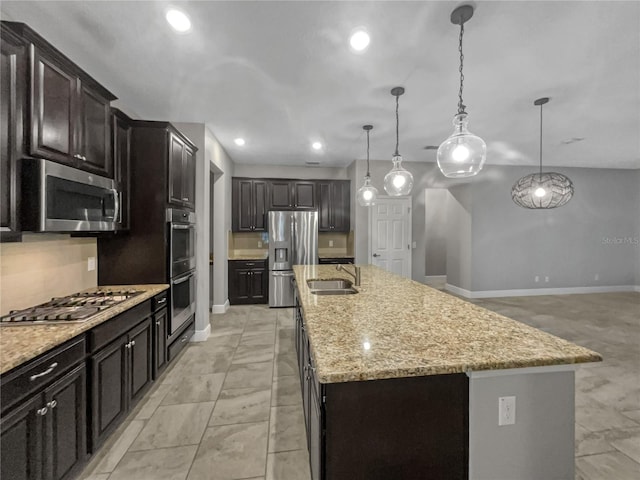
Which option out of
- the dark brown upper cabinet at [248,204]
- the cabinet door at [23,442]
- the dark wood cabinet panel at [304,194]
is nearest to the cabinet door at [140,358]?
the cabinet door at [23,442]

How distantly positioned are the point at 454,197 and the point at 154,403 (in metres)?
6.40

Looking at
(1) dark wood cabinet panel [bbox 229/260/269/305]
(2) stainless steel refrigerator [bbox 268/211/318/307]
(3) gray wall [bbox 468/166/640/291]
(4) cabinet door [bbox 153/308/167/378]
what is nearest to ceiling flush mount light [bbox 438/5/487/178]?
(4) cabinet door [bbox 153/308/167/378]

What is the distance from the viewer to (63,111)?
1.75 meters

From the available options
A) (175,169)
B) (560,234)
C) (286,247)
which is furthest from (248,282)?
(560,234)

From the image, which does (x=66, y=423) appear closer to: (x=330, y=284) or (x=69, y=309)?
(x=69, y=309)

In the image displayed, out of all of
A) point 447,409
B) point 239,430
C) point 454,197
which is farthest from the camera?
point 454,197

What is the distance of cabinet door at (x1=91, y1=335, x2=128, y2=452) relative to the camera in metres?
1.65

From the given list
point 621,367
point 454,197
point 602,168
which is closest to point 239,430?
point 621,367

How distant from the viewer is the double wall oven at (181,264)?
2723 mm

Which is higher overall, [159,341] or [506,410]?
[506,410]

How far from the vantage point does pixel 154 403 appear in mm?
2314

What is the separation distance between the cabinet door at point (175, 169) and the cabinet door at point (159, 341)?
1.09m

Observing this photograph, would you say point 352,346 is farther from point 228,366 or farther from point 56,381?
point 228,366

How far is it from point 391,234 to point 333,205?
129cm
